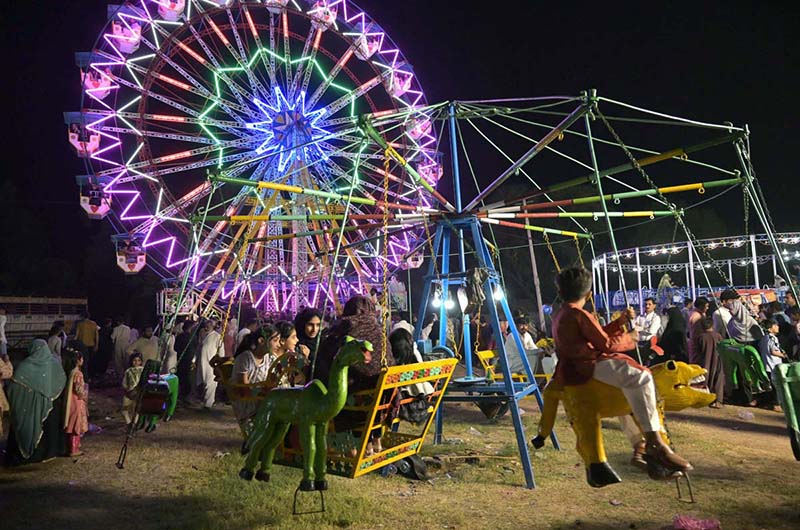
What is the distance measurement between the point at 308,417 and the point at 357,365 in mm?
664

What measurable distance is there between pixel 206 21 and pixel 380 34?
546 cm


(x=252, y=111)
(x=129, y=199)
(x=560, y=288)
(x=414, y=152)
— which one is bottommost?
(x=560, y=288)

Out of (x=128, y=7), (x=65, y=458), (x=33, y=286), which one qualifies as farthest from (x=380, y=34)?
(x=33, y=286)

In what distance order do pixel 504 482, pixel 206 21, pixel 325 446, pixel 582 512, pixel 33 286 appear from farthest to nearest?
pixel 33 286 < pixel 206 21 < pixel 504 482 < pixel 582 512 < pixel 325 446

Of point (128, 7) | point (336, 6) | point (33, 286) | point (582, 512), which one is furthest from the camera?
point (33, 286)

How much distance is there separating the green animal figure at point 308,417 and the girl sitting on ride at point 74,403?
12.9 feet

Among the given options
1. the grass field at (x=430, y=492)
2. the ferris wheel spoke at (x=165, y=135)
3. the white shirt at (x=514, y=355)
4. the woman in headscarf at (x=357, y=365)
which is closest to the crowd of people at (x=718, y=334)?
the white shirt at (x=514, y=355)

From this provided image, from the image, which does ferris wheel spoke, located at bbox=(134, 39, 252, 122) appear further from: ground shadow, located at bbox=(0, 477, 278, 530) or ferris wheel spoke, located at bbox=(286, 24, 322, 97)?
ground shadow, located at bbox=(0, 477, 278, 530)

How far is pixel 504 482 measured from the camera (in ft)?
18.5

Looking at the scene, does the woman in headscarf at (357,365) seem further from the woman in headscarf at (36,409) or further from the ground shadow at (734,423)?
the ground shadow at (734,423)

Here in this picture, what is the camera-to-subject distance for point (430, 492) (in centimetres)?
534

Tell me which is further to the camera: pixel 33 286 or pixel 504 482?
pixel 33 286

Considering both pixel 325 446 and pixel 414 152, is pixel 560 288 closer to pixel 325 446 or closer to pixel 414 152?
pixel 325 446

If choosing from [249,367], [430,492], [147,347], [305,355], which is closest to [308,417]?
[305,355]
